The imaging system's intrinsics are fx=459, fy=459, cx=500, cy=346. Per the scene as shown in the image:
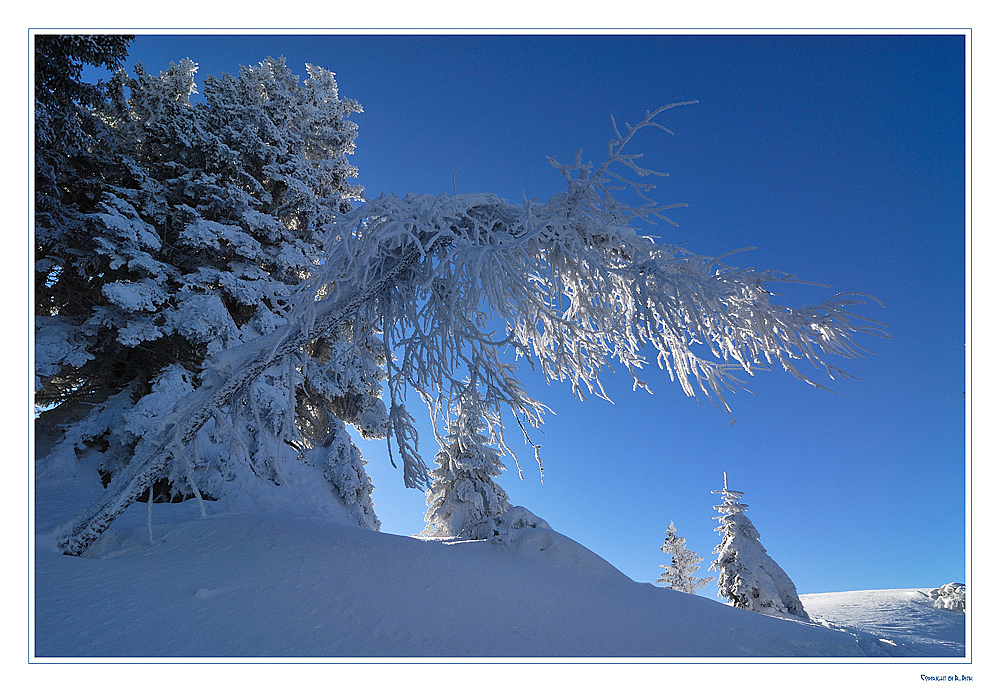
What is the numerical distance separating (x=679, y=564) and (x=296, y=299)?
18.9 m

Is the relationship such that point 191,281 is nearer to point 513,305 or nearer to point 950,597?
point 513,305

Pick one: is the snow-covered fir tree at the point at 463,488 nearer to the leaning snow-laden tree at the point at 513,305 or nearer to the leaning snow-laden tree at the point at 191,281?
the leaning snow-laden tree at the point at 191,281

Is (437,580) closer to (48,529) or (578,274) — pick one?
(578,274)

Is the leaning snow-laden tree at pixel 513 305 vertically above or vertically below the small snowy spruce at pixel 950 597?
above

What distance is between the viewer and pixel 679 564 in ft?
60.1

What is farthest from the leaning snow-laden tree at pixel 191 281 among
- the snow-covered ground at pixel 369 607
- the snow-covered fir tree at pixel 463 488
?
the snow-covered ground at pixel 369 607

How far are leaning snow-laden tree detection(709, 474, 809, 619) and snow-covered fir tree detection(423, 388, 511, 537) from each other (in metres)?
5.16

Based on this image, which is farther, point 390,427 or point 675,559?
point 675,559

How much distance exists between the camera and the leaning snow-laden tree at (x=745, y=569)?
361 inches

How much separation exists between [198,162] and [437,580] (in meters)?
12.0

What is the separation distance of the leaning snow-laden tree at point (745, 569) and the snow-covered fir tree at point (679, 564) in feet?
27.9

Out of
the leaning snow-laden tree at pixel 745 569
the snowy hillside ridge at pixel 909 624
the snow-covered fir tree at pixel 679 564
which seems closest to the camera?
the snowy hillside ridge at pixel 909 624

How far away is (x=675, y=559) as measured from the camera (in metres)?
18.5
